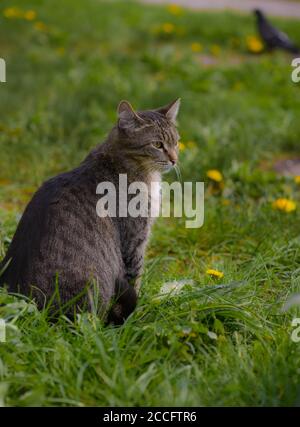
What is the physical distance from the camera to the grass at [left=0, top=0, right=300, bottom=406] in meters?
2.51

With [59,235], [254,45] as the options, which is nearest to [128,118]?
[59,235]

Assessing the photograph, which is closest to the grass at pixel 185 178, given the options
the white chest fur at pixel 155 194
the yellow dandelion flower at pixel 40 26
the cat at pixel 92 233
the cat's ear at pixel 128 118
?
the yellow dandelion flower at pixel 40 26

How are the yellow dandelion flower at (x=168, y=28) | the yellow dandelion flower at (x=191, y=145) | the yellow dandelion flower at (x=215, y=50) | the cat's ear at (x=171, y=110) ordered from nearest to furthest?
the cat's ear at (x=171, y=110)
the yellow dandelion flower at (x=191, y=145)
the yellow dandelion flower at (x=215, y=50)
the yellow dandelion flower at (x=168, y=28)

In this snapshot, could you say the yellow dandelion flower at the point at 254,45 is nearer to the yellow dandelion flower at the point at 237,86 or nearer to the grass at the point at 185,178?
the grass at the point at 185,178

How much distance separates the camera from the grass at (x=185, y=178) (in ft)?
8.23

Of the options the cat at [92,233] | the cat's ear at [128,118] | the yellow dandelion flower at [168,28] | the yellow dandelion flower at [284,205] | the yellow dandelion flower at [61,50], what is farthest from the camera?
the yellow dandelion flower at [168,28]

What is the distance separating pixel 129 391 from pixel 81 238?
2.85 feet

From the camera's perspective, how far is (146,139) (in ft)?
11.7

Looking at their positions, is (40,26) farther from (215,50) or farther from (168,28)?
(215,50)

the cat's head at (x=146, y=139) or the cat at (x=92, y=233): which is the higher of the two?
the cat's head at (x=146, y=139)

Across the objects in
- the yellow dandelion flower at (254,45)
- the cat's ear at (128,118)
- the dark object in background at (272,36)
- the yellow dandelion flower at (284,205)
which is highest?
the yellow dandelion flower at (254,45)

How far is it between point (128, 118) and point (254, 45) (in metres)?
5.12
